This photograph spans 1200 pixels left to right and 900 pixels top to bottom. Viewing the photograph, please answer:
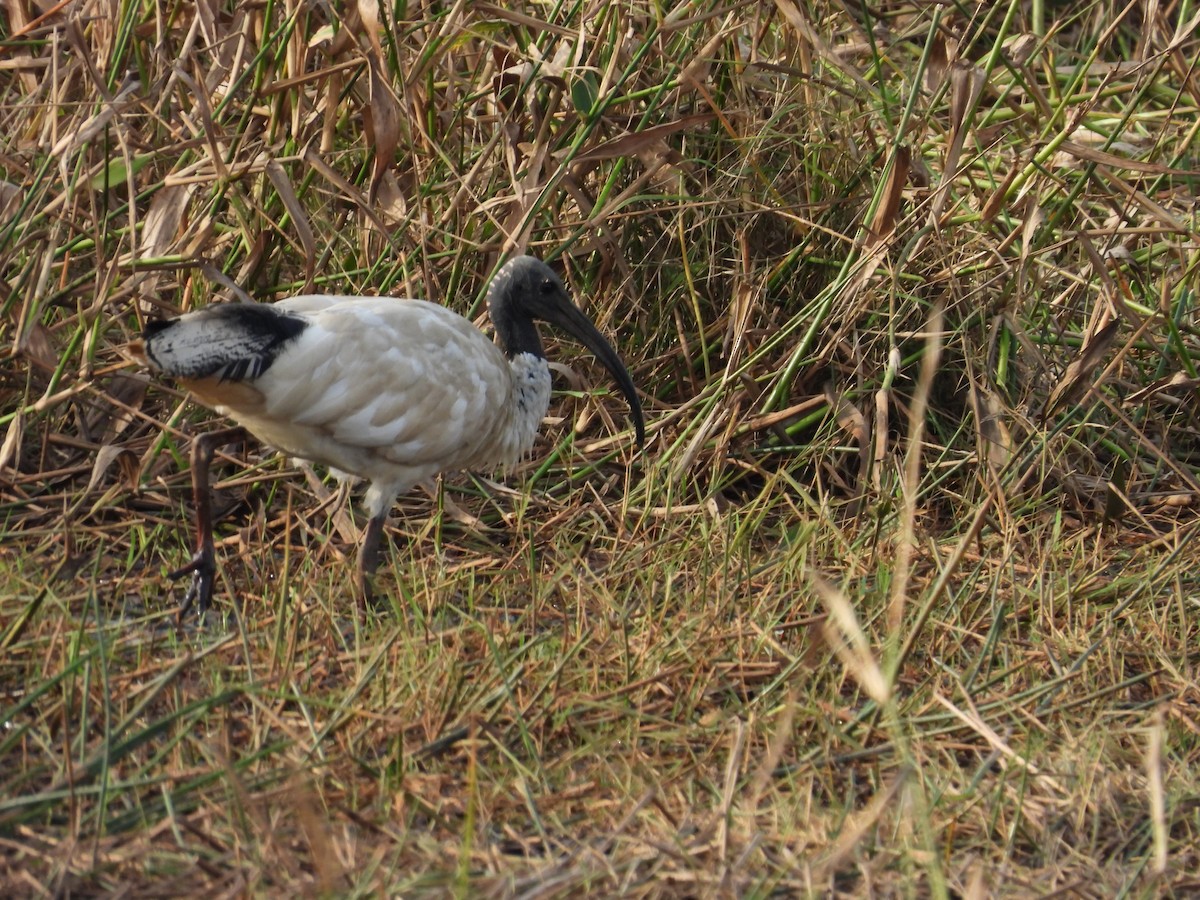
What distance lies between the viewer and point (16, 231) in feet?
12.8

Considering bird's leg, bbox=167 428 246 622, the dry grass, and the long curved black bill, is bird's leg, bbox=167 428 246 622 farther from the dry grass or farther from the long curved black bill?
the long curved black bill

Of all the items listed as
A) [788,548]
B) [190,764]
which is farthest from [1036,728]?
[190,764]

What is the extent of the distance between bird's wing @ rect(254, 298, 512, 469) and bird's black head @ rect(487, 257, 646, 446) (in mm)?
266

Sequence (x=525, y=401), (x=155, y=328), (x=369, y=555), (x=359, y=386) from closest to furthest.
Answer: (x=155, y=328) < (x=359, y=386) < (x=369, y=555) < (x=525, y=401)

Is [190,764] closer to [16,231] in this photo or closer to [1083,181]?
[16,231]

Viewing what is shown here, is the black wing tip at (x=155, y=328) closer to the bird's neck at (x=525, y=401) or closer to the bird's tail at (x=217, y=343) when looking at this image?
the bird's tail at (x=217, y=343)

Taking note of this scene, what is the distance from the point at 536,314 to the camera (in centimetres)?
442

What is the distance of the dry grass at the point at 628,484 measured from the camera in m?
2.68

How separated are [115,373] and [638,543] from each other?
143 cm

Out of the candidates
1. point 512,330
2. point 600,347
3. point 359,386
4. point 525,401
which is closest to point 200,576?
point 359,386

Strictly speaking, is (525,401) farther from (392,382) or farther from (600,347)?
(392,382)

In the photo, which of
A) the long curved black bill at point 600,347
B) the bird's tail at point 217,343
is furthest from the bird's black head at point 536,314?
the bird's tail at point 217,343

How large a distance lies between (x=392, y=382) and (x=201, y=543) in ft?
1.89

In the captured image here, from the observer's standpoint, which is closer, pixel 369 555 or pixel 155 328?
pixel 155 328
